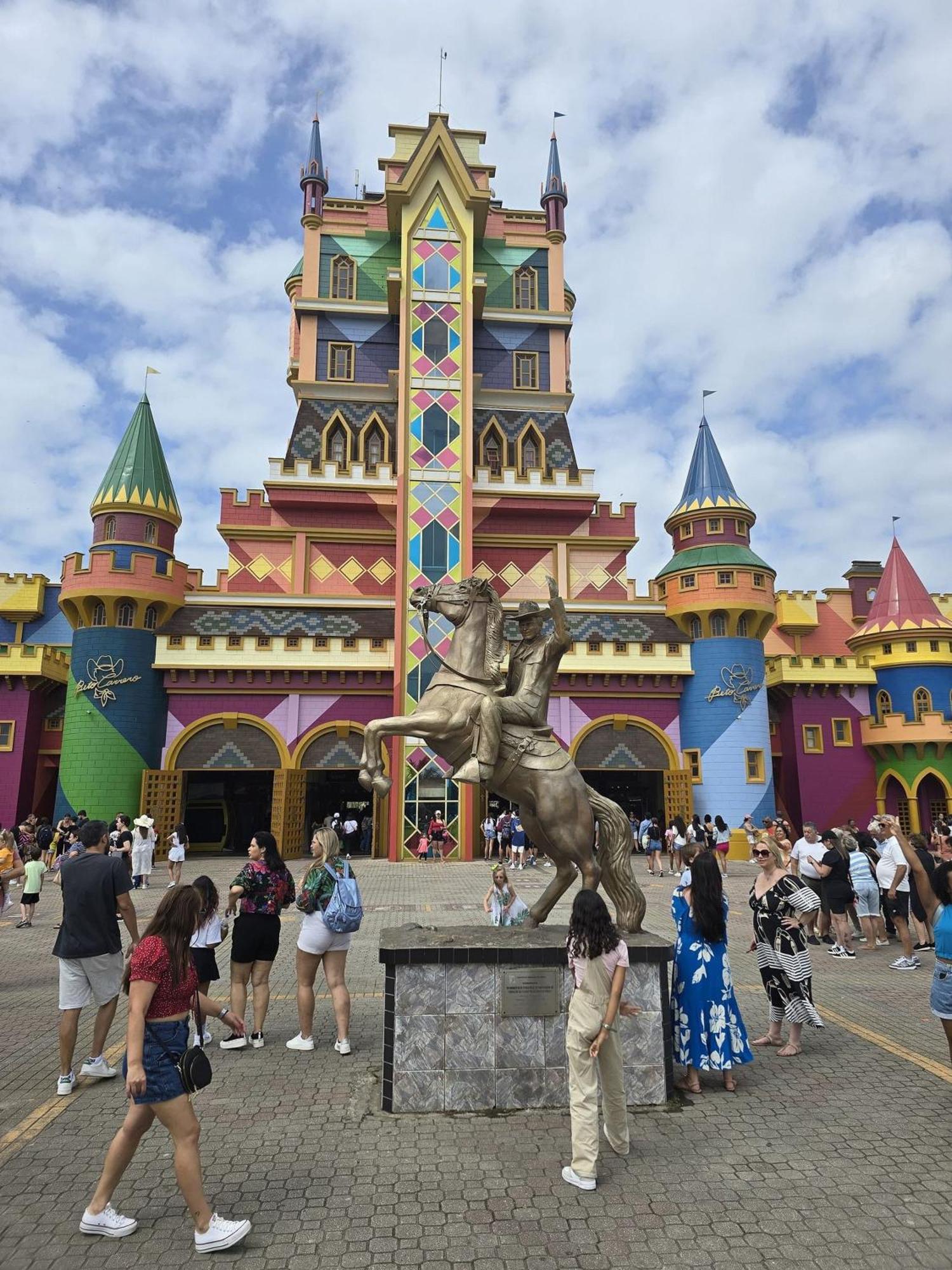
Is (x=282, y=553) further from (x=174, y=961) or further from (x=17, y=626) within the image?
(x=174, y=961)

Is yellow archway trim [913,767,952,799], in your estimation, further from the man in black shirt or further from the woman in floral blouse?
the man in black shirt

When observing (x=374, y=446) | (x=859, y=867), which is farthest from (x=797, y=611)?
(x=859, y=867)

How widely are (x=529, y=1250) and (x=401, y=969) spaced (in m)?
2.27

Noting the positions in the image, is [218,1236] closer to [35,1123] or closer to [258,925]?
[35,1123]

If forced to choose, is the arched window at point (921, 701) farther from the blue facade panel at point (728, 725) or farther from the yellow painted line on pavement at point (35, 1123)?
the yellow painted line on pavement at point (35, 1123)

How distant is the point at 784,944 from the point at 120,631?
2494 cm

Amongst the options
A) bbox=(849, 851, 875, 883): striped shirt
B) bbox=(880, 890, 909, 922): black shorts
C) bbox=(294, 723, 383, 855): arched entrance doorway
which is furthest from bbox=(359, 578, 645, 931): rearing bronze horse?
bbox=(294, 723, 383, 855): arched entrance doorway

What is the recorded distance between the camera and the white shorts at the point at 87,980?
6.43 metres

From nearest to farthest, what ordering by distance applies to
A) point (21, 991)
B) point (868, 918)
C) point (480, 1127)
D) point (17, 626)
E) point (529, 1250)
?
point (529, 1250), point (480, 1127), point (21, 991), point (868, 918), point (17, 626)

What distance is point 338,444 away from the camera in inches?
1347

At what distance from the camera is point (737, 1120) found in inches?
230

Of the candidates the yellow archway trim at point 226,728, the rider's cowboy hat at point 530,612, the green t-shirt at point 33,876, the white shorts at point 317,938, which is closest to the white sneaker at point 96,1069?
the white shorts at point 317,938

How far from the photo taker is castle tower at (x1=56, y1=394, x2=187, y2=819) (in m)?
26.2

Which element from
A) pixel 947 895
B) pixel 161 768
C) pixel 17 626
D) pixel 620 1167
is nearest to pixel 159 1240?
pixel 620 1167
